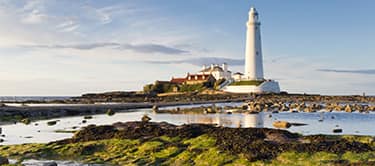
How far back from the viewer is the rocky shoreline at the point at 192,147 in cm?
1775

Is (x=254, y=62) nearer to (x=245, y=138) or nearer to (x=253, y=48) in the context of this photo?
(x=253, y=48)

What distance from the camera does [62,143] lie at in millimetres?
23188

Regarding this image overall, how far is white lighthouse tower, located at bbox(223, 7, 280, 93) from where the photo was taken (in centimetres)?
10844

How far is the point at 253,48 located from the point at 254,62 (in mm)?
3435

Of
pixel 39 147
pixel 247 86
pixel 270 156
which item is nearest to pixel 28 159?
pixel 39 147

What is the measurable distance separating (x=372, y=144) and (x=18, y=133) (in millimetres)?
22533

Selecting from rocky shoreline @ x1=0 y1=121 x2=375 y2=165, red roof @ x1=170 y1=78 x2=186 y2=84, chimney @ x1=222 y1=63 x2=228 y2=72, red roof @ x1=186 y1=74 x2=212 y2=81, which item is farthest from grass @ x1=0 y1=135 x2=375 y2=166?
chimney @ x1=222 y1=63 x2=228 y2=72

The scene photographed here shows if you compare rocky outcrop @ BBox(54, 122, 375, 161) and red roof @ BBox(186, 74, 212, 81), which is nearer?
rocky outcrop @ BBox(54, 122, 375, 161)

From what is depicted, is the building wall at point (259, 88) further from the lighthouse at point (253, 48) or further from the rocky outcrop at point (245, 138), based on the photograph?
the rocky outcrop at point (245, 138)

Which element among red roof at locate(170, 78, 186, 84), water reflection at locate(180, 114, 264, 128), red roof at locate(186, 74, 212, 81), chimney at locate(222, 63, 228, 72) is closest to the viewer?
water reflection at locate(180, 114, 264, 128)

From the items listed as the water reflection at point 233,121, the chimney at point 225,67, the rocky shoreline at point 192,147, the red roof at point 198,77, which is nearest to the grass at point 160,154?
the rocky shoreline at point 192,147

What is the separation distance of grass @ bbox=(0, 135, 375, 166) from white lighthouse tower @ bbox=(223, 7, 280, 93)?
8729 cm

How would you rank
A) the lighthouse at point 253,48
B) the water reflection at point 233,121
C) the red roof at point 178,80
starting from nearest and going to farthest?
the water reflection at point 233,121 → the lighthouse at point 253,48 → the red roof at point 178,80

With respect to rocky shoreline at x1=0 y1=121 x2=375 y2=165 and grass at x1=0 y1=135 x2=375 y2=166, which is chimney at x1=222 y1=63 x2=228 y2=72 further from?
grass at x1=0 y1=135 x2=375 y2=166
